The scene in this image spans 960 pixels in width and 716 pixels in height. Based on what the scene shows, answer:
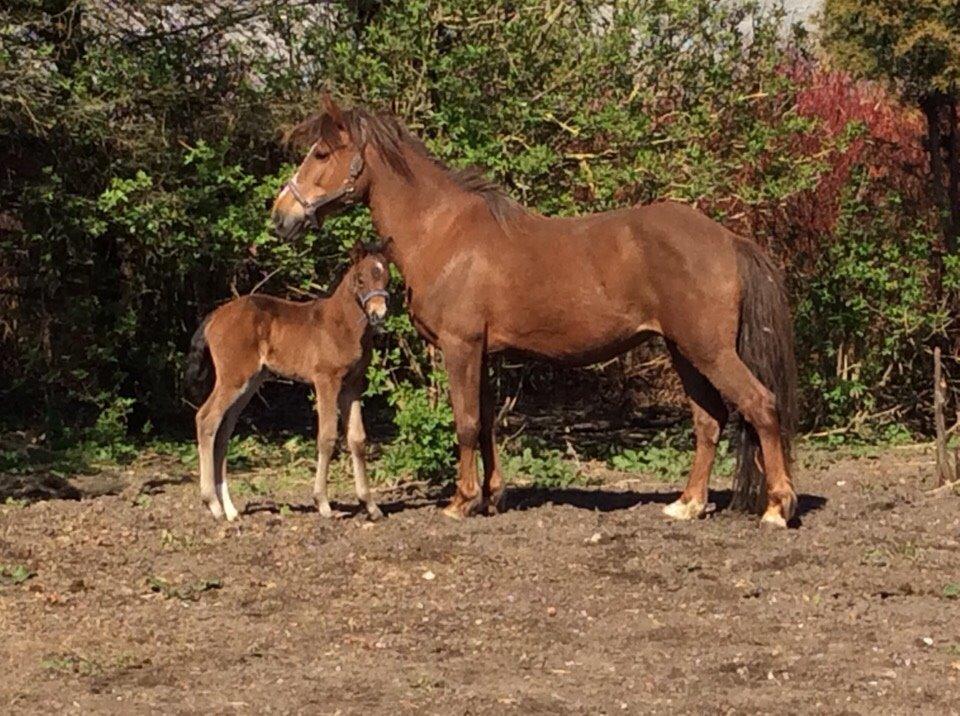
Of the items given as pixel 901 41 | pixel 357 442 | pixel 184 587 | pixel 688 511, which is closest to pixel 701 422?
pixel 688 511

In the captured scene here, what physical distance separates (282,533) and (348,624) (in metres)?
1.91

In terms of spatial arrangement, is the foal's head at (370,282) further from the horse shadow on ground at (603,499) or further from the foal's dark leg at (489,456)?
the horse shadow on ground at (603,499)

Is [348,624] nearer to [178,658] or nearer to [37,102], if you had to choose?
[178,658]

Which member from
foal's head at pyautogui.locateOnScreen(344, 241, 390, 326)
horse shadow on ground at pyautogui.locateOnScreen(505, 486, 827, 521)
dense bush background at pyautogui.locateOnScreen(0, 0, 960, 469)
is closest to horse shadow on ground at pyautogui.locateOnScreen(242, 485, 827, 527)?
horse shadow on ground at pyautogui.locateOnScreen(505, 486, 827, 521)

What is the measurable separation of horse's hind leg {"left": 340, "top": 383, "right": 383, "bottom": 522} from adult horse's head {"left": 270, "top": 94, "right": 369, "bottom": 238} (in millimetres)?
997

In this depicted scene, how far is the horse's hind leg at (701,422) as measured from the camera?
8.88 metres

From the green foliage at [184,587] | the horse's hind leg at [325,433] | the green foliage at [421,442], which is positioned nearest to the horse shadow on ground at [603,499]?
the green foliage at [421,442]

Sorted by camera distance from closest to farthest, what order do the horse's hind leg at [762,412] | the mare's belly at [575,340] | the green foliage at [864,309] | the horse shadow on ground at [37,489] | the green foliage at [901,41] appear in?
the horse's hind leg at [762,412] < the mare's belly at [575,340] < the horse shadow on ground at [37,489] < the green foliage at [901,41] < the green foliage at [864,309]

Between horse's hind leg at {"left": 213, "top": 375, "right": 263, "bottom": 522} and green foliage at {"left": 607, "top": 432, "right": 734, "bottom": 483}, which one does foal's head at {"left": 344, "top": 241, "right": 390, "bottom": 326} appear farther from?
green foliage at {"left": 607, "top": 432, "right": 734, "bottom": 483}

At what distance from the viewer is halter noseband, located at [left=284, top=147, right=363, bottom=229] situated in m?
8.95

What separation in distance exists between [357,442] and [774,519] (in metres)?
2.39

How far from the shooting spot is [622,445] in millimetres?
12453

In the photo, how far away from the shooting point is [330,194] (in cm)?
897

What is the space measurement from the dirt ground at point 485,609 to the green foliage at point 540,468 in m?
0.78
